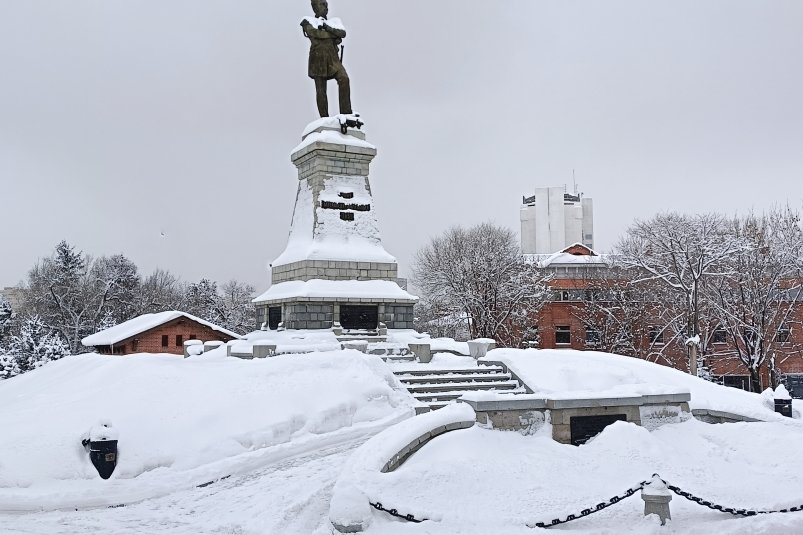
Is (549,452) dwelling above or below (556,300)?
below

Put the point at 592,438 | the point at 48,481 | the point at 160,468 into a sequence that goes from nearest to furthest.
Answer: the point at 48,481
the point at 160,468
the point at 592,438

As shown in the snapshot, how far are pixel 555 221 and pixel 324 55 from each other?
201 feet

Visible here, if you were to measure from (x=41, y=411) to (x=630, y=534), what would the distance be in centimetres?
1058

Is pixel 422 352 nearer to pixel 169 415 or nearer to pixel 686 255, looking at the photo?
pixel 169 415

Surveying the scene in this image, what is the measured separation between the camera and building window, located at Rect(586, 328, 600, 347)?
136 feet

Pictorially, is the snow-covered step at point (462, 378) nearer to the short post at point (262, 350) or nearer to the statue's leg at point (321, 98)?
the short post at point (262, 350)

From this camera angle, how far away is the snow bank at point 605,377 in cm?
1441

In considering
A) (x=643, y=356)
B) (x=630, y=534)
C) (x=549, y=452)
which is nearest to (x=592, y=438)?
(x=549, y=452)

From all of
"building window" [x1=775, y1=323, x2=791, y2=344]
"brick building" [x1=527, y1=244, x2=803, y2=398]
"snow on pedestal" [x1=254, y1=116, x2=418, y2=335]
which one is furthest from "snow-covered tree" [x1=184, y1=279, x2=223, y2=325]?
"building window" [x1=775, y1=323, x2=791, y2=344]

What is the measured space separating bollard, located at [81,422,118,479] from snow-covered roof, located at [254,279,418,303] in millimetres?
10996

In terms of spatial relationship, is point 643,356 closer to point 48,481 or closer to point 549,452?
point 549,452

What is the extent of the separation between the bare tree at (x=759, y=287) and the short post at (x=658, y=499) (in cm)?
2498

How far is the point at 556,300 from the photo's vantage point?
151 ft

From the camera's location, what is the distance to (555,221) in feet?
270
